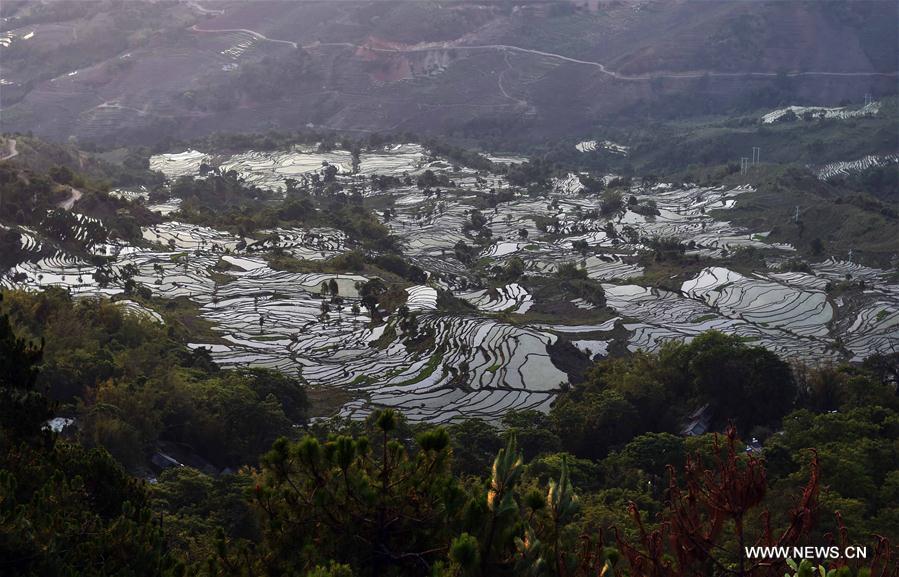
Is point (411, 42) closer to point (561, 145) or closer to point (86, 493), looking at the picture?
point (561, 145)

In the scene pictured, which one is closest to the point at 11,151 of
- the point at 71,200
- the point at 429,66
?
the point at 71,200

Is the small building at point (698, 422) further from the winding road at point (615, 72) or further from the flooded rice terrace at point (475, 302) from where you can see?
the winding road at point (615, 72)

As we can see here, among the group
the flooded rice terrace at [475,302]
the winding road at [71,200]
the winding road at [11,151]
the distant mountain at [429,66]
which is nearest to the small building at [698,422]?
the flooded rice terrace at [475,302]

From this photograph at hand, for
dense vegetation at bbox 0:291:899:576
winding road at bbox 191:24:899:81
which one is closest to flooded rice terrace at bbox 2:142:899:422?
dense vegetation at bbox 0:291:899:576

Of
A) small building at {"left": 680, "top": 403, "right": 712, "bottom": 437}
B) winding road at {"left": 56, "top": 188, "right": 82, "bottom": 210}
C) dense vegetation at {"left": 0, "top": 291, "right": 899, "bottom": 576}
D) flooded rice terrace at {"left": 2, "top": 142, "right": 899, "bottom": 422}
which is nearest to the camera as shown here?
dense vegetation at {"left": 0, "top": 291, "right": 899, "bottom": 576}

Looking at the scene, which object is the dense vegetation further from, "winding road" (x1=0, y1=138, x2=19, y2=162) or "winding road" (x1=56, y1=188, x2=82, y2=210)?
"winding road" (x1=0, y1=138, x2=19, y2=162)
